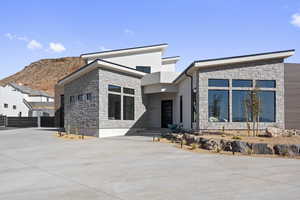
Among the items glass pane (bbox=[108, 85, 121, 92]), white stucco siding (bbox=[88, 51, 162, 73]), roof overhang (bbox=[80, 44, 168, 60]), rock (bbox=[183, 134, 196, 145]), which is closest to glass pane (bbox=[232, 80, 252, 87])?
rock (bbox=[183, 134, 196, 145])

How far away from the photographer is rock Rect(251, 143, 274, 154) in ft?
34.2

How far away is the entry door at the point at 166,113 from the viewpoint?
68.7ft

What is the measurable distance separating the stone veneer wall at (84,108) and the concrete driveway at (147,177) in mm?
7594

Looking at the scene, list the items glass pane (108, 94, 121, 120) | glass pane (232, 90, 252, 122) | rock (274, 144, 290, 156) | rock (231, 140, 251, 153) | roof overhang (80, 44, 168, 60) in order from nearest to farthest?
rock (274, 144, 290, 156)
rock (231, 140, 251, 153)
glass pane (232, 90, 252, 122)
glass pane (108, 94, 121, 120)
roof overhang (80, 44, 168, 60)

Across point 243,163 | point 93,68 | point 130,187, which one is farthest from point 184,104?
point 130,187

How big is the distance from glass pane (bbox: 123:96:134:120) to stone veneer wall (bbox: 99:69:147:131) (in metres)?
0.31

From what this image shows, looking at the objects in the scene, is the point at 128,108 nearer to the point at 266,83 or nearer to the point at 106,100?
the point at 106,100

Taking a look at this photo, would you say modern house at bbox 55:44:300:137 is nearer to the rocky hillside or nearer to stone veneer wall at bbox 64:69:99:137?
stone veneer wall at bbox 64:69:99:137

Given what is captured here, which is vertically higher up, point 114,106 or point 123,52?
point 123,52

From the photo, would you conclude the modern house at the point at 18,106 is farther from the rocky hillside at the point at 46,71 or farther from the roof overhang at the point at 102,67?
the rocky hillside at the point at 46,71

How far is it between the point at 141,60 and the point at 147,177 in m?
17.7

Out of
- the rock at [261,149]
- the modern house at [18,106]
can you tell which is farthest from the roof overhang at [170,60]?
the modern house at [18,106]

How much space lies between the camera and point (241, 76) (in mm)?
15484

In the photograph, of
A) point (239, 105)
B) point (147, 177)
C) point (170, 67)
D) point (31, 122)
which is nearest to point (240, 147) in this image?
point (239, 105)
